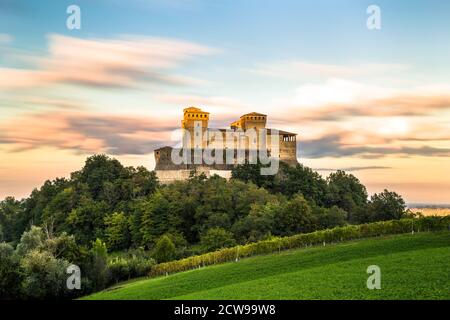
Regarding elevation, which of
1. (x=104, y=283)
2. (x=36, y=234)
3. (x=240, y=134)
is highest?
(x=240, y=134)

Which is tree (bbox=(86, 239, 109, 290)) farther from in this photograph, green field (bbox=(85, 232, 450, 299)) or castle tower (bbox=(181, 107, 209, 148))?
castle tower (bbox=(181, 107, 209, 148))

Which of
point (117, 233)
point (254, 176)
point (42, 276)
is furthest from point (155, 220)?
point (42, 276)

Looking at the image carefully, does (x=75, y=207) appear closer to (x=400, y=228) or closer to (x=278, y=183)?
(x=278, y=183)

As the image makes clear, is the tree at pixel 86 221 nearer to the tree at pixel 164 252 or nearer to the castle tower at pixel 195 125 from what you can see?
the tree at pixel 164 252

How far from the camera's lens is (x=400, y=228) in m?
37.5

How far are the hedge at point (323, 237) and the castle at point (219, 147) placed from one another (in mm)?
40162

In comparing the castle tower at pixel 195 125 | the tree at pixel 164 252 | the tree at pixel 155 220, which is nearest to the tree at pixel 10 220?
the tree at pixel 155 220

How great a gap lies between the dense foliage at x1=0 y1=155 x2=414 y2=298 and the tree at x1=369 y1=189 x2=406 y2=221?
0.30 feet

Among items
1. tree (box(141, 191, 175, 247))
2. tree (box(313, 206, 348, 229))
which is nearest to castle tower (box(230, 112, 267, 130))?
tree (box(141, 191, 175, 247))

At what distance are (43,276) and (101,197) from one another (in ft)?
134

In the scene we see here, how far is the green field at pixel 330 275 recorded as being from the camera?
2211cm
